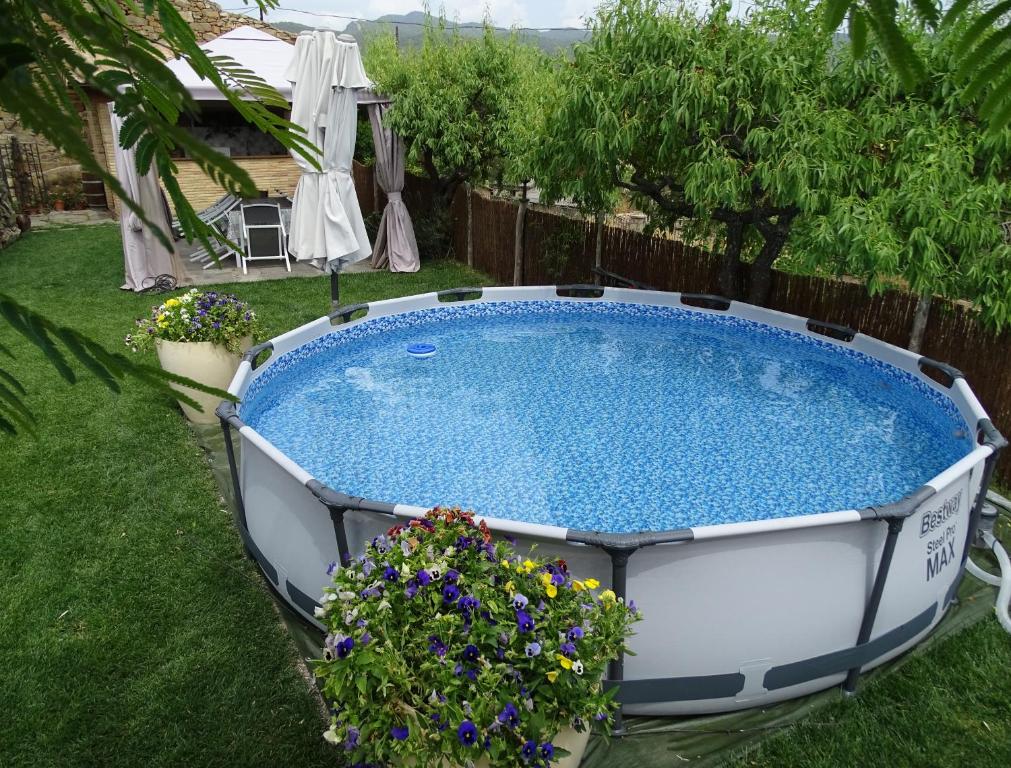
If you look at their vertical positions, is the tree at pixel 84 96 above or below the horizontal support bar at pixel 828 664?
above

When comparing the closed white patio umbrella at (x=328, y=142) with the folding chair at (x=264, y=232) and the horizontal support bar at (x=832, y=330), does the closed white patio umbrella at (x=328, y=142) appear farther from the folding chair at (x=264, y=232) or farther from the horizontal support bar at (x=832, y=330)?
the horizontal support bar at (x=832, y=330)

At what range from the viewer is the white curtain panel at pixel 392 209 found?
43.2 ft

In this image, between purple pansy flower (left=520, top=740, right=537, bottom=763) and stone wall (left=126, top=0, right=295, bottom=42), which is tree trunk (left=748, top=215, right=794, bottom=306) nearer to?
purple pansy flower (left=520, top=740, right=537, bottom=763)

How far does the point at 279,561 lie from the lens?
14.5 ft

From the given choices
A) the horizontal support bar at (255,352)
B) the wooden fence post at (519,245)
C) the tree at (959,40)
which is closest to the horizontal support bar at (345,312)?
the horizontal support bar at (255,352)

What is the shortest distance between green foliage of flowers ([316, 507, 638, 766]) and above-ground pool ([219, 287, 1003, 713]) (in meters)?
0.56

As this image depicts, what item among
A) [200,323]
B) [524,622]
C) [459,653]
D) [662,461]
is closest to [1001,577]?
[662,461]

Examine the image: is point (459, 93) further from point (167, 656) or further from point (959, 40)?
point (959, 40)

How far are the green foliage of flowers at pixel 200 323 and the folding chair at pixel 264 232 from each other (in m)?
6.38

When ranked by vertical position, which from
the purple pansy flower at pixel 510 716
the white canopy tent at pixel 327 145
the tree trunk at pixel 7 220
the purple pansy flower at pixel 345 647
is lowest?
the tree trunk at pixel 7 220

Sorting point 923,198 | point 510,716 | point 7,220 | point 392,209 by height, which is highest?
point 923,198

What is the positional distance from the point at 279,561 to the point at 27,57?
389 centimetres

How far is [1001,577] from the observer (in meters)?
4.75

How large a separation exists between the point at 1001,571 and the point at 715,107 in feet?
14.6
